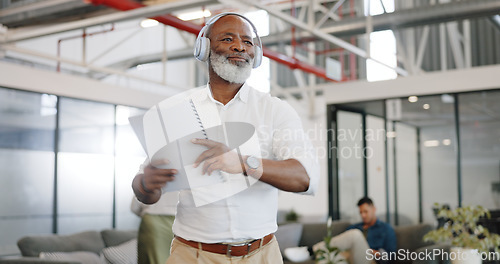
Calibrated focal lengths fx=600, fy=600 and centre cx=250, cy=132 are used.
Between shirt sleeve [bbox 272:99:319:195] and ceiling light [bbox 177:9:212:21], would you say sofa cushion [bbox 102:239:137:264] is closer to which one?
ceiling light [bbox 177:9:212:21]

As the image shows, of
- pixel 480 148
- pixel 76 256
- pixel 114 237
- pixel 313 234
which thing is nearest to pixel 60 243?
pixel 76 256

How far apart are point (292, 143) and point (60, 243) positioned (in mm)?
4872

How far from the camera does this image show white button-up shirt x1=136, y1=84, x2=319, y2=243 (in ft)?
4.96

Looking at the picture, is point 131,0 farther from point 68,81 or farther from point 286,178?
point 286,178

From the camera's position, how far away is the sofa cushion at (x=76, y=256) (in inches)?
201

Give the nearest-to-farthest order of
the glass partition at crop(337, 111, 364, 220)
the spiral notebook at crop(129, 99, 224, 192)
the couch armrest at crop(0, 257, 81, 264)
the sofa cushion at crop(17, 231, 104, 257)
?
the spiral notebook at crop(129, 99, 224, 192)
the couch armrest at crop(0, 257, 81, 264)
the sofa cushion at crop(17, 231, 104, 257)
the glass partition at crop(337, 111, 364, 220)

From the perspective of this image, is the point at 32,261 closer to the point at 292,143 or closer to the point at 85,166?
the point at 85,166

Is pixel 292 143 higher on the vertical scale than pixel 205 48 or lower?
lower

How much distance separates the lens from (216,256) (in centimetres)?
153

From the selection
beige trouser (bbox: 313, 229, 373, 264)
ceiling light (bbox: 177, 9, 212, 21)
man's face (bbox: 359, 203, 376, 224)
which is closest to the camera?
beige trouser (bbox: 313, 229, 373, 264)

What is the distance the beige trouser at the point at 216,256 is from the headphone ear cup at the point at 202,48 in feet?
1.64

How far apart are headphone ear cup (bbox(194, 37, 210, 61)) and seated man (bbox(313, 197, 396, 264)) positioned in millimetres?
4295

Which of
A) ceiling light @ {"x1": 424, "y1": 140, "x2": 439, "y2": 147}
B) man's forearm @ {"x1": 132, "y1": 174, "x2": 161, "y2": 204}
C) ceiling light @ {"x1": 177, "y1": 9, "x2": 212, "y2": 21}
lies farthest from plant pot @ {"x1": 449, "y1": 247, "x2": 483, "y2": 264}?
ceiling light @ {"x1": 177, "y1": 9, "x2": 212, "y2": 21}

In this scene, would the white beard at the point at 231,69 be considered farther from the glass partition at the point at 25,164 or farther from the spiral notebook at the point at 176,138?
the glass partition at the point at 25,164
